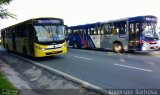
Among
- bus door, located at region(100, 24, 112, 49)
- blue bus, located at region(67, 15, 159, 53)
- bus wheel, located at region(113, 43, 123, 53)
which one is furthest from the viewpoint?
bus door, located at region(100, 24, 112, 49)

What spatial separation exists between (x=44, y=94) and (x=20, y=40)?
1367cm

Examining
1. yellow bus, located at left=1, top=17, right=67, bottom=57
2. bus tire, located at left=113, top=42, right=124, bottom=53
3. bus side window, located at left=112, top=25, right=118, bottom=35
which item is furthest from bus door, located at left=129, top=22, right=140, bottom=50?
yellow bus, located at left=1, top=17, right=67, bottom=57

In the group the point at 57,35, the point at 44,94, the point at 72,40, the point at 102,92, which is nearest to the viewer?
the point at 102,92

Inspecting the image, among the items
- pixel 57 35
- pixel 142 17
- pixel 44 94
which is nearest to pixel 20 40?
pixel 57 35

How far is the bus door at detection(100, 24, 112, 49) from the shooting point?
24016 millimetres

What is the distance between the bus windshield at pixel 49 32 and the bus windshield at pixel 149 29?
20.9ft

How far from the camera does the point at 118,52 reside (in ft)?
74.0

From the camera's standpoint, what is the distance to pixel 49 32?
18.2 metres

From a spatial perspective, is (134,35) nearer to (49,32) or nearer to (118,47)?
(118,47)

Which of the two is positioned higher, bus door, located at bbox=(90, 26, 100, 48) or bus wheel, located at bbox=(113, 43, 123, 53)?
bus door, located at bbox=(90, 26, 100, 48)

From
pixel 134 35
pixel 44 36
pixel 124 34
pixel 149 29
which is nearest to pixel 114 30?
pixel 124 34

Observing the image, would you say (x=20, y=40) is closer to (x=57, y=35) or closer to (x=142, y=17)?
(x=57, y=35)

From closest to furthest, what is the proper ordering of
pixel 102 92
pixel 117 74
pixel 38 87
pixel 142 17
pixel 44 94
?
1. pixel 102 92
2. pixel 44 94
3. pixel 38 87
4. pixel 117 74
5. pixel 142 17

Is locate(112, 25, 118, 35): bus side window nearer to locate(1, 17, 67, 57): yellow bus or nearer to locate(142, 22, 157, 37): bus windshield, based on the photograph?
locate(142, 22, 157, 37): bus windshield
